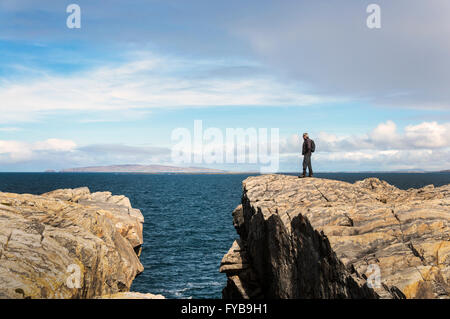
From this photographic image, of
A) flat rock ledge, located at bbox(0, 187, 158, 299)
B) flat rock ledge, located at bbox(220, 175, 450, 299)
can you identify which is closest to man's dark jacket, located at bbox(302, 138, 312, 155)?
flat rock ledge, located at bbox(220, 175, 450, 299)

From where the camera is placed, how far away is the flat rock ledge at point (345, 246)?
12492mm

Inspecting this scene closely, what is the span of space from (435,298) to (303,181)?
60.1 feet

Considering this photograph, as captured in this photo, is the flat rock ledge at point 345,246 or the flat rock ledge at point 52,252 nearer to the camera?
the flat rock ledge at point 345,246

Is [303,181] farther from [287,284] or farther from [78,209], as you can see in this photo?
[78,209]

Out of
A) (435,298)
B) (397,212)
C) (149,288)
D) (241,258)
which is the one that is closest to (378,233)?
(397,212)

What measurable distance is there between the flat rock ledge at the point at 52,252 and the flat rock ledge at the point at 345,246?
889 cm

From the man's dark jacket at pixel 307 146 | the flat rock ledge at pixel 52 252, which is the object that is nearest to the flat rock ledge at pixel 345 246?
the man's dark jacket at pixel 307 146

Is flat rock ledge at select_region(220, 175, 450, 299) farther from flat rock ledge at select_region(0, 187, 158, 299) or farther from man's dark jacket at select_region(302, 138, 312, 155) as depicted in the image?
flat rock ledge at select_region(0, 187, 158, 299)

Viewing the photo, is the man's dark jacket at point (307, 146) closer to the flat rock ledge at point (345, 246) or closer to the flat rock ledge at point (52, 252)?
the flat rock ledge at point (345, 246)

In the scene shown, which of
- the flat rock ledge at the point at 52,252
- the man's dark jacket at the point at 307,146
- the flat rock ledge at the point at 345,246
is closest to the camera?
the flat rock ledge at the point at 345,246

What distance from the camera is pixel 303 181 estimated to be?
29453 millimetres

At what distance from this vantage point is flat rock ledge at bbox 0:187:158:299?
14484mm

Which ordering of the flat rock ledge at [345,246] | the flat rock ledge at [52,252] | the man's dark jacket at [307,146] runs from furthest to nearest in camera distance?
the man's dark jacket at [307,146] < the flat rock ledge at [52,252] < the flat rock ledge at [345,246]

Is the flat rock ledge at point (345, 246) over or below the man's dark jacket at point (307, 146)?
below
